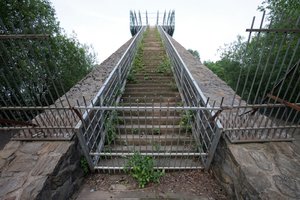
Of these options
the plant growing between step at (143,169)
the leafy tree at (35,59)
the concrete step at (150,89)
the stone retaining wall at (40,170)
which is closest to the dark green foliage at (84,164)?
the stone retaining wall at (40,170)

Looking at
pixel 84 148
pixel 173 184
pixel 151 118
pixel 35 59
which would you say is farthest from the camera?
pixel 151 118

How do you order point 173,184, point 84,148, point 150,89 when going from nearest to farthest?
point 84,148 → point 173,184 → point 150,89

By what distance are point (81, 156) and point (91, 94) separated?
1.60m

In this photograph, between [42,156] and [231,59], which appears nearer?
[42,156]

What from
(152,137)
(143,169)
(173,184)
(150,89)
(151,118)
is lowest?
(173,184)

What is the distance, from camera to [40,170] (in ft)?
6.47

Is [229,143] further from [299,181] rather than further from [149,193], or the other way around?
[149,193]

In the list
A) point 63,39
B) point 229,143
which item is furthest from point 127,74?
point 63,39

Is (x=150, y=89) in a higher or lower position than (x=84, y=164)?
higher

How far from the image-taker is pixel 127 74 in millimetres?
5160

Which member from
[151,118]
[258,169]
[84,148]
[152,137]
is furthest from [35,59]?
[258,169]

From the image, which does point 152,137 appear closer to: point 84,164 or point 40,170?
point 84,164

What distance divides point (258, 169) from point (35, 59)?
10.7 ft

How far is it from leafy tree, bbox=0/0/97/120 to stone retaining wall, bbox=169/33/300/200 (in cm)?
262
